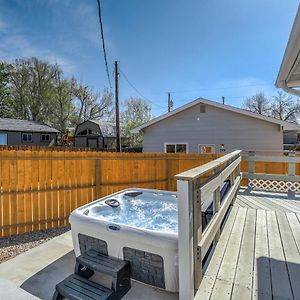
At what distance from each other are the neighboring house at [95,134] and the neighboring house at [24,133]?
3.05 m

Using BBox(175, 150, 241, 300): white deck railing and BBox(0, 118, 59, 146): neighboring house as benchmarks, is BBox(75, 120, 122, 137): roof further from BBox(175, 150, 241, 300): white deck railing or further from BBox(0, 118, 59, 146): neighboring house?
BBox(175, 150, 241, 300): white deck railing

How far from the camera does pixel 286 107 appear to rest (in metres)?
31.4

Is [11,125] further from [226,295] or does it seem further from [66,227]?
[226,295]

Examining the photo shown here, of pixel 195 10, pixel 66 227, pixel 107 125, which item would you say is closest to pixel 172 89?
pixel 107 125

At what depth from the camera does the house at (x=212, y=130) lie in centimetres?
1023

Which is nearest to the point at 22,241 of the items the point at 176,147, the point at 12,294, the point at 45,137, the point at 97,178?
the point at 97,178

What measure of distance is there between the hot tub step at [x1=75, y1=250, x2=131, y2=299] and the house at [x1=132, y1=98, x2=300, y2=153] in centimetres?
888

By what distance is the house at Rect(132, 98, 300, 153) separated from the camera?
1023 cm

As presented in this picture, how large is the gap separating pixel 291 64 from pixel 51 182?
4490 millimetres

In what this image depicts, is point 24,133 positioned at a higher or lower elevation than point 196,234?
higher

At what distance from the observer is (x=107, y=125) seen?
27859mm

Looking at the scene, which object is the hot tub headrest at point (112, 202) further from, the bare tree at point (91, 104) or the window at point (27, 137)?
the bare tree at point (91, 104)

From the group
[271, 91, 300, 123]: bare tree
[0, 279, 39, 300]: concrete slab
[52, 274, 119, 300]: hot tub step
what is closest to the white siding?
[52, 274, 119, 300]: hot tub step

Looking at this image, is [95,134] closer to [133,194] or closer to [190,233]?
[133,194]
